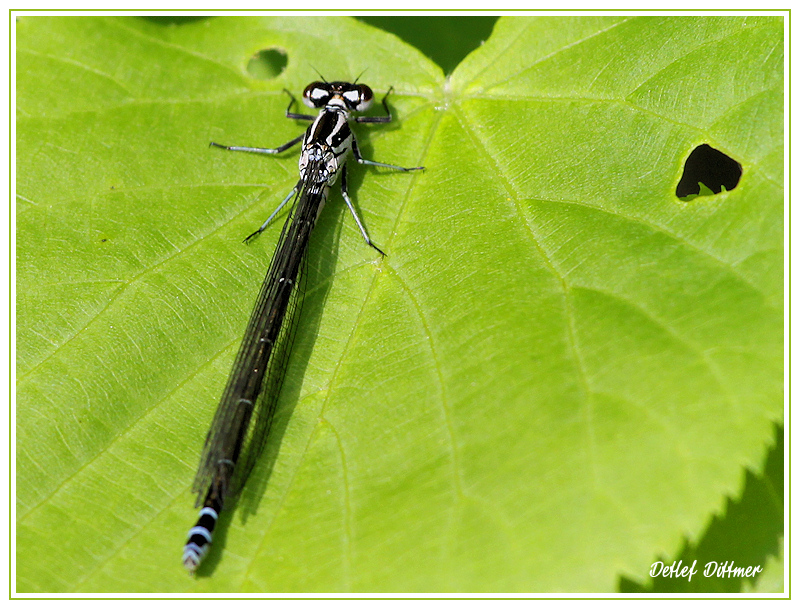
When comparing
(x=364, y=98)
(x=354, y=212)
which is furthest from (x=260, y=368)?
(x=364, y=98)

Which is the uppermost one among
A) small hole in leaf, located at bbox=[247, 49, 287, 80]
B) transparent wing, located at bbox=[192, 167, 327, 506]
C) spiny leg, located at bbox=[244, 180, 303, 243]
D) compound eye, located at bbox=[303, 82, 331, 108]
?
small hole in leaf, located at bbox=[247, 49, 287, 80]

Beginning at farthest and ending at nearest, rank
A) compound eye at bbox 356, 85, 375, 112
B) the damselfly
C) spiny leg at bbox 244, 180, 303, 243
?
compound eye at bbox 356, 85, 375, 112, spiny leg at bbox 244, 180, 303, 243, the damselfly

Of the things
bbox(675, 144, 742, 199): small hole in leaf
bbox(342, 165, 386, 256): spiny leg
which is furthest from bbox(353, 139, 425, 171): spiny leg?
bbox(675, 144, 742, 199): small hole in leaf

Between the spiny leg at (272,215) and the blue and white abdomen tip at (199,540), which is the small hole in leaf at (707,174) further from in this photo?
the blue and white abdomen tip at (199,540)

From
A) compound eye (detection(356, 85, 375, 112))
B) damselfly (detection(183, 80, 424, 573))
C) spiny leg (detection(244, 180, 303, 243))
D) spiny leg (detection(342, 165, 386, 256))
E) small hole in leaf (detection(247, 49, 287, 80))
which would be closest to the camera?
damselfly (detection(183, 80, 424, 573))

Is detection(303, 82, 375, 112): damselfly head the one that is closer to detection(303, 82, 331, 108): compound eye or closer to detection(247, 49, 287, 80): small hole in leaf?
detection(303, 82, 331, 108): compound eye

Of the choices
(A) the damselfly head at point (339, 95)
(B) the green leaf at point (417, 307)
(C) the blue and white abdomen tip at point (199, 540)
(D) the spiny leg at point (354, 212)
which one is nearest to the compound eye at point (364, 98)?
(A) the damselfly head at point (339, 95)

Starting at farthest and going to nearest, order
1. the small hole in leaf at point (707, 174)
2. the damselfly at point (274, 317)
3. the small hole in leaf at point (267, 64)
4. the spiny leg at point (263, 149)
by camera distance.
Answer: the small hole in leaf at point (267, 64) < the spiny leg at point (263, 149) < the small hole in leaf at point (707, 174) < the damselfly at point (274, 317)
